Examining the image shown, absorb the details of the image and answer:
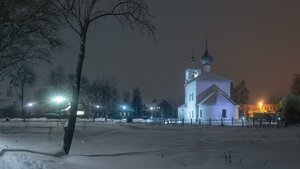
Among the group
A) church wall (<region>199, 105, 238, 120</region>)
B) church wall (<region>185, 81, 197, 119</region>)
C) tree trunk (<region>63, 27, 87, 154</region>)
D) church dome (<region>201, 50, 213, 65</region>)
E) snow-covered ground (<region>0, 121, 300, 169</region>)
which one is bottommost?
snow-covered ground (<region>0, 121, 300, 169</region>)

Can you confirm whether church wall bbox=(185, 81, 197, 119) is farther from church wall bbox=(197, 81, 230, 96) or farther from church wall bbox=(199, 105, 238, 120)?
church wall bbox=(199, 105, 238, 120)

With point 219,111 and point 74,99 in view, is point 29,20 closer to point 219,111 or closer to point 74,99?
point 74,99

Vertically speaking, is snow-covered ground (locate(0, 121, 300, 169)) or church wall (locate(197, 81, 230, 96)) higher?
church wall (locate(197, 81, 230, 96))

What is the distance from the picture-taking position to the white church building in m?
93.1

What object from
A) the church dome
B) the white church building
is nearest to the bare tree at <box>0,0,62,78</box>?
the white church building

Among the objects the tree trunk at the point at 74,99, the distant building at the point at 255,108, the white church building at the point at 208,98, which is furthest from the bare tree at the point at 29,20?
the distant building at the point at 255,108

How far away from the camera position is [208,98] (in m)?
95.5

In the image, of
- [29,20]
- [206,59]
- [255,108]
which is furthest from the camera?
[255,108]

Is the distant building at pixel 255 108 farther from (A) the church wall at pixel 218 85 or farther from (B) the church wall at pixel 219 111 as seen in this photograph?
(B) the church wall at pixel 219 111

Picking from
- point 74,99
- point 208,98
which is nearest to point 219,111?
point 208,98

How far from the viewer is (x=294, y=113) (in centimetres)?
6469

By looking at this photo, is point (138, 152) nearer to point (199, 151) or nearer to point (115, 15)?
point (199, 151)

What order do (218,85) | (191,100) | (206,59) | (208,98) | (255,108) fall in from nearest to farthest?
(208,98)
(218,85)
(191,100)
(206,59)
(255,108)

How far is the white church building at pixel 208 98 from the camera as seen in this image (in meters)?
93.1
